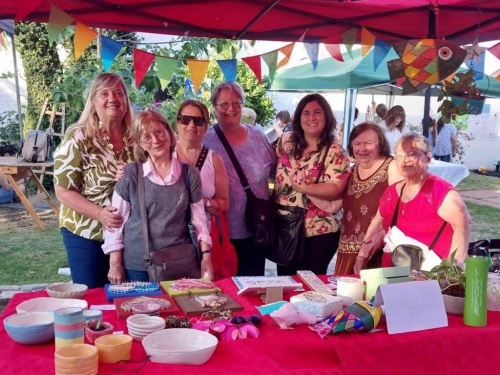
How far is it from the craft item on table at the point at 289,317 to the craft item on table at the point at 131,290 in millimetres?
515

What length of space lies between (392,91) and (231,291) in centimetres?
893

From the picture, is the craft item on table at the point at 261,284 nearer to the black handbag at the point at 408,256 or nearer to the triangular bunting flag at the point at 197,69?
the black handbag at the point at 408,256

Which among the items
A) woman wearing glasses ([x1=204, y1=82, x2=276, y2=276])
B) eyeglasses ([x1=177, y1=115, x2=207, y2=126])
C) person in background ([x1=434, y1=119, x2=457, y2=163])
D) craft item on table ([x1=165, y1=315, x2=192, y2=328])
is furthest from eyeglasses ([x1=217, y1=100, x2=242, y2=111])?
person in background ([x1=434, y1=119, x2=457, y2=163])

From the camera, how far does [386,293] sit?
1.75 meters

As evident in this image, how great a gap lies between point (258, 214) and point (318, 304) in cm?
126

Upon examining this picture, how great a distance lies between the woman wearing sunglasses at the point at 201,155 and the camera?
279cm

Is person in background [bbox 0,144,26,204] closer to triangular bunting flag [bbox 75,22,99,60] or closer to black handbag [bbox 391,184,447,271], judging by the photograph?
triangular bunting flag [bbox 75,22,99,60]

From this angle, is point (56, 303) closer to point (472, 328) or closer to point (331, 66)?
point (472, 328)

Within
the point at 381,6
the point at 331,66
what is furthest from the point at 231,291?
the point at 331,66

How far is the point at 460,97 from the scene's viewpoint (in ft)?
10.6

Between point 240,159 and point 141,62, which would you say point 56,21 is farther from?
point 240,159

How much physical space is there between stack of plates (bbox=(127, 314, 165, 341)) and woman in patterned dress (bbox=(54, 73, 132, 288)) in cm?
104

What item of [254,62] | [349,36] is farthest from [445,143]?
[254,62]

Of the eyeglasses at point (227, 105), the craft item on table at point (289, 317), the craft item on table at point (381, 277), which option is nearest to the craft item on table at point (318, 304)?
the craft item on table at point (289, 317)
